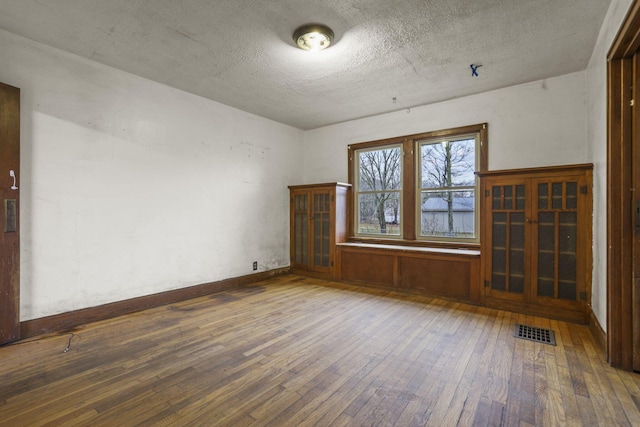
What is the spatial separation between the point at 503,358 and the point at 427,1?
285cm

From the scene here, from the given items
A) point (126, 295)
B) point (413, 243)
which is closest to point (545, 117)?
point (413, 243)

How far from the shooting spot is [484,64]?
10.7 feet

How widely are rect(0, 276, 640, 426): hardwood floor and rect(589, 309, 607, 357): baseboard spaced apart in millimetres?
69

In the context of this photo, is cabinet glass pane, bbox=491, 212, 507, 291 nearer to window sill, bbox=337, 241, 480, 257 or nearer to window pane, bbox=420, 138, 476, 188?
window sill, bbox=337, 241, 480, 257

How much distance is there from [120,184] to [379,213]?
370 centimetres

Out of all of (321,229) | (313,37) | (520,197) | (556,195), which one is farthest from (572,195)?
(321,229)

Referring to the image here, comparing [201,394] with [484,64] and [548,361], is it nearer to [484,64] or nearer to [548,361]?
[548,361]

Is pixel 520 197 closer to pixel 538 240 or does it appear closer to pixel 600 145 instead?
pixel 538 240

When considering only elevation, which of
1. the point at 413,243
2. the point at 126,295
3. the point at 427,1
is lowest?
the point at 126,295

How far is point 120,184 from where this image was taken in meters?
3.39

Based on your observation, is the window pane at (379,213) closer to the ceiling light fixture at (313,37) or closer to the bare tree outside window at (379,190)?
the bare tree outside window at (379,190)

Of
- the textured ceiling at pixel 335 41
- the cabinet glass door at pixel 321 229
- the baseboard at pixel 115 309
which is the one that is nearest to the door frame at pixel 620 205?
the textured ceiling at pixel 335 41

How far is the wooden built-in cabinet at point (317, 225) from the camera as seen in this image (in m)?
5.02

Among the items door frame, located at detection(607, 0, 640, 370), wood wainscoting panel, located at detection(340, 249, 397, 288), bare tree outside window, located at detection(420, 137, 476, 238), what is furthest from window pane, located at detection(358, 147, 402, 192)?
door frame, located at detection(607, 0, 640, 370)
